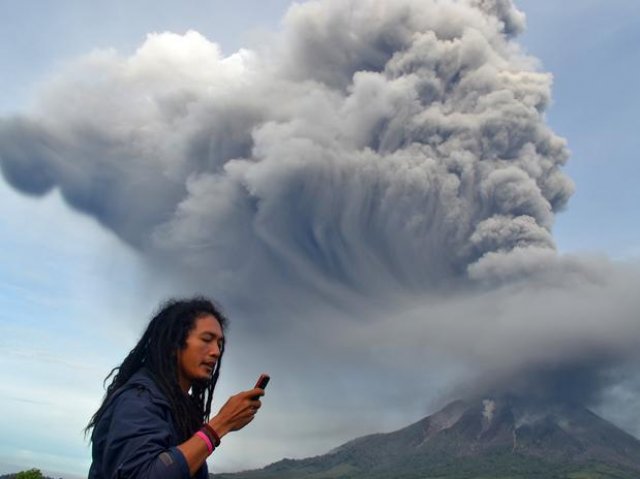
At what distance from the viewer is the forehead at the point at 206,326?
325 cm

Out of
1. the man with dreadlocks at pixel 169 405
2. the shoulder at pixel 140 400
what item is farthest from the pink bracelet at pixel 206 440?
the shoulder at pixel 140 400

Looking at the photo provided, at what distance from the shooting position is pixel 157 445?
8.56 feet

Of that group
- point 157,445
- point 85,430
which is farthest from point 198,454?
point 85,430

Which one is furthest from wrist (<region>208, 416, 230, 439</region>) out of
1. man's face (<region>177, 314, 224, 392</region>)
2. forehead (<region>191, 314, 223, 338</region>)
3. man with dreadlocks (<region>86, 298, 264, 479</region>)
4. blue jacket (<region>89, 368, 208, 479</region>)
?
forehead (<region>191, 314, 223, 338</region>)

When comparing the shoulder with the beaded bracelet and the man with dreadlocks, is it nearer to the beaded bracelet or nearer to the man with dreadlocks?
the man with dreadlocks

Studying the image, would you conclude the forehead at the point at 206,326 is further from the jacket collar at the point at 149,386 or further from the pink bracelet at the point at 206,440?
the pink bracelet at the point at 206,440

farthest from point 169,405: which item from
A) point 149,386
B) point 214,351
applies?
point 214,351

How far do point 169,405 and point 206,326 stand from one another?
470 mm

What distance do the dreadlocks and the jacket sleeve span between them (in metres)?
0.17

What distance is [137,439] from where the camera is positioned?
2.61 meters

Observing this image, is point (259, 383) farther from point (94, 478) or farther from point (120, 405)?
point (94, 478)

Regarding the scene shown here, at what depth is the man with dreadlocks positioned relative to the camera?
259 centimetres

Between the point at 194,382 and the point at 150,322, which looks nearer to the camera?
the point at 194,382

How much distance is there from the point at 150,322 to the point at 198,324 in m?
0.33
